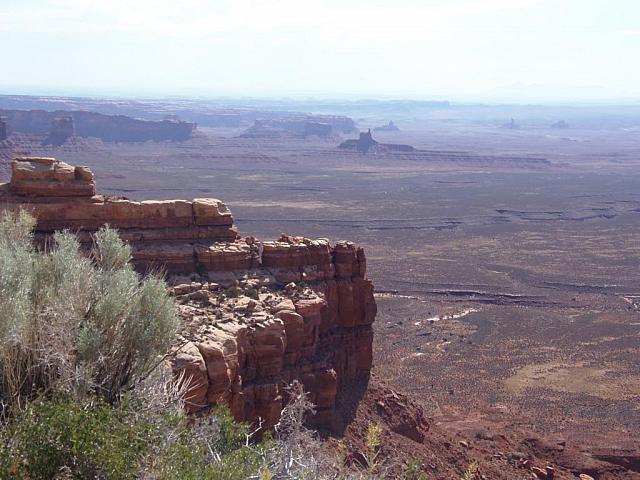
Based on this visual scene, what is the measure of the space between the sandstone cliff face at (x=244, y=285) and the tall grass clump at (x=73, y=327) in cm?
382

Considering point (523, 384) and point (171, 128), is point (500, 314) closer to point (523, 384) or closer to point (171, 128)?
point (523, 384)

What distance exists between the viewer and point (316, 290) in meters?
20.9

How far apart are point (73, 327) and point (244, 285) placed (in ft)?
29.6

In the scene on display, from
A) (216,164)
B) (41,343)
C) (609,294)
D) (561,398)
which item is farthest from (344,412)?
(216,164)

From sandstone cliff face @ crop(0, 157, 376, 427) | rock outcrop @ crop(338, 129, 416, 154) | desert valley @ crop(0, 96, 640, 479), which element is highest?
sandstone cliff face @ crop(0, 157, 376, 427)

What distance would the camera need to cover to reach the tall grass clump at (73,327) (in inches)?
384

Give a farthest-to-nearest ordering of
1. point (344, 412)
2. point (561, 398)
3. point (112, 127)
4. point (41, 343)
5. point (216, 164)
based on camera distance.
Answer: point (112, 127), point (216, 164), point (561, 398), point (344, 412), point (41, 343)

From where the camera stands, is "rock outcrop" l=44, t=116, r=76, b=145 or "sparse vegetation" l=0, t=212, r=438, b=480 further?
"rock outcrop" l=44, t=116, r=76, b=145

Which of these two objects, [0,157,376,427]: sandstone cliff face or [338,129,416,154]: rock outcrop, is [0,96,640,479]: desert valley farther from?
[338,129,416,154]: rock outcrop

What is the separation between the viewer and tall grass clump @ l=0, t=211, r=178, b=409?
32.0 ft

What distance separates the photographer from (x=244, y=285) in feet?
64.1

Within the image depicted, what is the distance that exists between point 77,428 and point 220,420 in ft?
11.8

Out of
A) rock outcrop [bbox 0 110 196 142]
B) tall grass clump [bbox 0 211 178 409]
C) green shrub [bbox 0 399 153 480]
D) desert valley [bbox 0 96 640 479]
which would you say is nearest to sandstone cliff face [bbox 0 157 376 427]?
desert valley [bbox 0 96 640 479]

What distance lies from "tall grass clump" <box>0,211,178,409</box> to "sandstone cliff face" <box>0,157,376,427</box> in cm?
382
